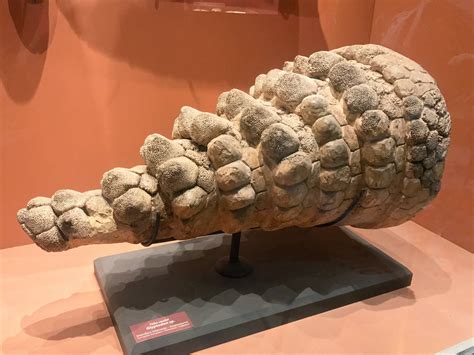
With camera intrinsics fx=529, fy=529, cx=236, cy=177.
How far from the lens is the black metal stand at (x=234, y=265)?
57.4 inches

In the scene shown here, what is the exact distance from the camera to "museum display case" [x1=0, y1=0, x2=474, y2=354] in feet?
3.92

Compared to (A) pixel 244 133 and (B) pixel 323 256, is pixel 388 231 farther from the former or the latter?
(A) pixel 244 133

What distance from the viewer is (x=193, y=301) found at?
53.1 inches

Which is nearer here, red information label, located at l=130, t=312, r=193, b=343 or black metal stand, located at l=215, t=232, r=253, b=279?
red information label, located at l=130, t=312, r=193, b=343

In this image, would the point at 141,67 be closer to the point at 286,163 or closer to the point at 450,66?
the point at 286,163

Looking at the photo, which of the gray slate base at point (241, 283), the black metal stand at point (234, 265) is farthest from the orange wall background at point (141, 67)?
the black metal stand at point (234, 265)

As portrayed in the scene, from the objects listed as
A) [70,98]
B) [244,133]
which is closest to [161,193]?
[244,133]

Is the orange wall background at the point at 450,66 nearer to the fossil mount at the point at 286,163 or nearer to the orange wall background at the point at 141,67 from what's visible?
the orange wall background at the point at 141,67

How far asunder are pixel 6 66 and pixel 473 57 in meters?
1.45

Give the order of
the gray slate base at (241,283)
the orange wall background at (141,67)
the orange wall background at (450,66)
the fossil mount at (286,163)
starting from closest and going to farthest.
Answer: the fossil mount at (286,163) < the gray slate base at (241,283) < the orange wall background at (141,67) < the orange wall background at (450,66)

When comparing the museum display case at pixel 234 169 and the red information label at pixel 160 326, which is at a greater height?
the museum display case at pixel 234 169

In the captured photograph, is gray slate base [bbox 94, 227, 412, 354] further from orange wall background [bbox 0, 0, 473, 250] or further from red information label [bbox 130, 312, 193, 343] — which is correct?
orange wall background [bbox 0, 0, 473, 250]

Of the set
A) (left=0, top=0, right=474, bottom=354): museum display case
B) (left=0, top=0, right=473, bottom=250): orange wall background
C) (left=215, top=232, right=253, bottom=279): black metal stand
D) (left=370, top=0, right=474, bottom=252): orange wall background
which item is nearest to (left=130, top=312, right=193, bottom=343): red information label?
(left=0, top=0, right=474, bottom=354): museum display case

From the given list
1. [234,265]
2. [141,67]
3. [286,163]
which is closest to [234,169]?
[286,163]
